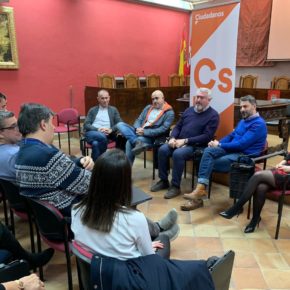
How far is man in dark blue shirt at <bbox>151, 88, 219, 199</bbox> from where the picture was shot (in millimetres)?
3283

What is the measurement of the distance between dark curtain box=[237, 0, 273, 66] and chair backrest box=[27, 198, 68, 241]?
25.0 ft

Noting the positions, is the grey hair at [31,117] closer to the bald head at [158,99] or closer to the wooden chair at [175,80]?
the bald head at [158,99]

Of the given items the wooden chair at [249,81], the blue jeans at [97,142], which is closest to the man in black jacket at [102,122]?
the blue jeans at [97,142]

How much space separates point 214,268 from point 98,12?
22.3 feet

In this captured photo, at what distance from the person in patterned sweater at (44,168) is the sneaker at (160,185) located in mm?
1816

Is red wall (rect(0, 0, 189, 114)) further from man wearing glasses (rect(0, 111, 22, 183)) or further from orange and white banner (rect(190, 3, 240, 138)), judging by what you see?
man wearing glasses (rect(0, 111, 22, 183))

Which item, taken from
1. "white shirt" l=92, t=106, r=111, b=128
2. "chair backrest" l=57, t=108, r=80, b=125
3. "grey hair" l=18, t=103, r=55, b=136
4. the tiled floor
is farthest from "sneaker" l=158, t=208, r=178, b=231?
"chair backrest" l=57, t=108, r=80, b=125

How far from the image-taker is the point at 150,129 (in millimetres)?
3740

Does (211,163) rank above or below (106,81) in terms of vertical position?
below

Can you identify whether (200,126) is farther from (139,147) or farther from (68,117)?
(68,117)

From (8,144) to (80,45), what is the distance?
5.17 meters

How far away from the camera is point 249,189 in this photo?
2.52m

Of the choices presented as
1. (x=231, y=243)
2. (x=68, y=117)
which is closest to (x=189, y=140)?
(x=231, y=243)

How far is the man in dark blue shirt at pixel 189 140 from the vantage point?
10.8ft
